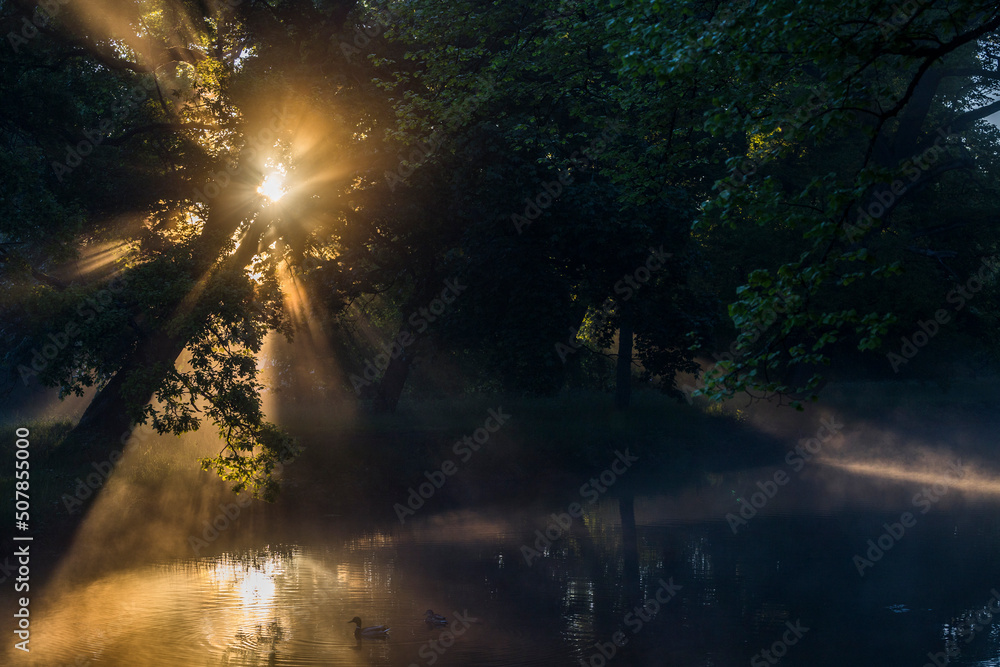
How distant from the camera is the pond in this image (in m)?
12.1

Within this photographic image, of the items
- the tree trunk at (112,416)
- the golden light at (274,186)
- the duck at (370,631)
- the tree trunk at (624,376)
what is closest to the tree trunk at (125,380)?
the tree trunk at (112,416)

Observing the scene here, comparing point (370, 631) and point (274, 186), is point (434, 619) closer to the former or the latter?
point (370, 631)

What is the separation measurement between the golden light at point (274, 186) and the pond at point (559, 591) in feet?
28.5

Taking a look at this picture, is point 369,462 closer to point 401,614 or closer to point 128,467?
point 128,467

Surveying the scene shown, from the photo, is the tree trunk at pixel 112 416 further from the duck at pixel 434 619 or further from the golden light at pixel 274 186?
the duck at pixel 434 619

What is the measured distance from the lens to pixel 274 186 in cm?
2211

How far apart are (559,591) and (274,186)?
13.5m

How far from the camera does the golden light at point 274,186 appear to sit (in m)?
21.8

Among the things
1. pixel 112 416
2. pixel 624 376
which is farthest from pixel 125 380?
pixel 624 376

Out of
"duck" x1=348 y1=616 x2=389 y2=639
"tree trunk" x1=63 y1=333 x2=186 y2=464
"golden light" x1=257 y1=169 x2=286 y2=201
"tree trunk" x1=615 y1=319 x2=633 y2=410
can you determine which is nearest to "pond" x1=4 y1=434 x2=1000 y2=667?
"duck" x1=348 y1=616 x2=389 y2=639

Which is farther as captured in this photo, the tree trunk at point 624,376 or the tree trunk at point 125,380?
the tree trunk at point 624,376

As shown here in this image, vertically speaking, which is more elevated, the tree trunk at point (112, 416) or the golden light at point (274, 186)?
the golden light at point (274, 186)

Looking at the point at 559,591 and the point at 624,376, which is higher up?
the point at 624,376

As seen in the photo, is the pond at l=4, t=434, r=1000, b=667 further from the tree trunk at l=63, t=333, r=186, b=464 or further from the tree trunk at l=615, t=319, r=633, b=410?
the tree trunk at l=615, t=319, r=633, b=410
